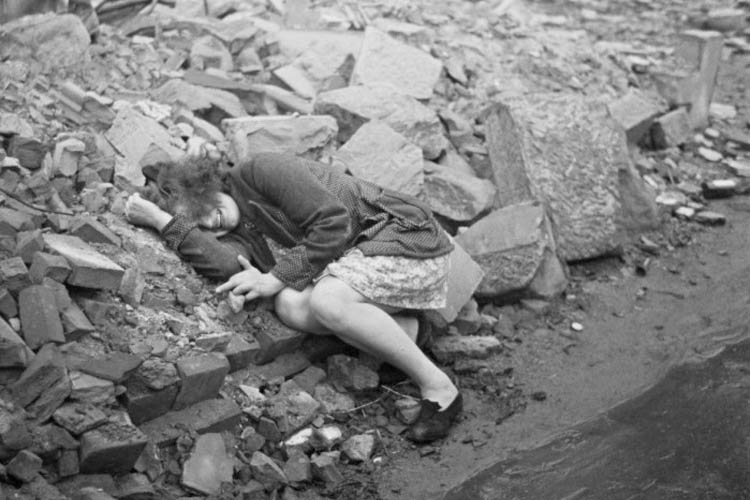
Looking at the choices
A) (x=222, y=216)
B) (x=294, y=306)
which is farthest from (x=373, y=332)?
(x=222, y=216)

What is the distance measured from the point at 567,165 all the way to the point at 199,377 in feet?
8.94

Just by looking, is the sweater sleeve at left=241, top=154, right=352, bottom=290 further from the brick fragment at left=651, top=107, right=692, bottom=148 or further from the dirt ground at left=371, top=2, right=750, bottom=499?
the brick fragment at left=651, top=107, right=692, bottom=148

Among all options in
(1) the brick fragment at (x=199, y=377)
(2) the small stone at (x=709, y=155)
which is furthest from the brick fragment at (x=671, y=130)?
(1) the brick fragment at (x=199, y=377)

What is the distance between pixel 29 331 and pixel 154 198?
108cm

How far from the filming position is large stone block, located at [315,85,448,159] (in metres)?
5.61

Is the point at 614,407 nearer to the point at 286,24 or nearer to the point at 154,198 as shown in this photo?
the point at 154,198

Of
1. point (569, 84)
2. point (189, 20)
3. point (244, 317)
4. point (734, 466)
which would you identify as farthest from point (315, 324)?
point (569, 84)

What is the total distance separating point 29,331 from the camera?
3672 mm

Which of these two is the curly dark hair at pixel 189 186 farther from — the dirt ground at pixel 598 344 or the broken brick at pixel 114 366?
the dirt ground at pixel 598 344

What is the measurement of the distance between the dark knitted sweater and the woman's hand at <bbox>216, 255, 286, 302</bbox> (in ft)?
0.16

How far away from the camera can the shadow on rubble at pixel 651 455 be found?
157 inches

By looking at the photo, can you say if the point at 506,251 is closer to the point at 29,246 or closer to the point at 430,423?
the point at 430,423

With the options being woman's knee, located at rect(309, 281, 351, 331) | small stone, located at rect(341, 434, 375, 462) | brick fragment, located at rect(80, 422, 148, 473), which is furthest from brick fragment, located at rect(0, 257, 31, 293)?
small stone, located at rect(341, 434, 375, 462)

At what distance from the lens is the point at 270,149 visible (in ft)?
16.8
